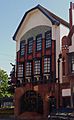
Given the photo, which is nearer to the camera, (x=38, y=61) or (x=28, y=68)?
(x=38, y=61)

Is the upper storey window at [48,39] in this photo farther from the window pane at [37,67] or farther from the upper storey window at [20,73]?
the upper storey window at [20,73]

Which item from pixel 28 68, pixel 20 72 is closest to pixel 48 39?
pixel 28 68

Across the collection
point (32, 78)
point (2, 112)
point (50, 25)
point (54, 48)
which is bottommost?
point (2, 112)

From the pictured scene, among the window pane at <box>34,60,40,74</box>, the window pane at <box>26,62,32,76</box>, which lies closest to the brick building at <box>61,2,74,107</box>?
the window pane at <box>34,60,40,74</box>

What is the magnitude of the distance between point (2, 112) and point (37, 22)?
15.9 meters

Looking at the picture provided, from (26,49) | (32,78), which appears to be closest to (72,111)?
(32,78)

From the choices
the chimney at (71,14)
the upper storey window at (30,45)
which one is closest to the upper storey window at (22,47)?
the upper storey window at (30,45)

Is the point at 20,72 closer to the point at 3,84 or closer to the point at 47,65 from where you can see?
the point at 47,65

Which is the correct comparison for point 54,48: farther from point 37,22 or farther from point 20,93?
point 20,93

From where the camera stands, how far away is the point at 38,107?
44781 mm

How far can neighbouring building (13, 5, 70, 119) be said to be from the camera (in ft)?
142

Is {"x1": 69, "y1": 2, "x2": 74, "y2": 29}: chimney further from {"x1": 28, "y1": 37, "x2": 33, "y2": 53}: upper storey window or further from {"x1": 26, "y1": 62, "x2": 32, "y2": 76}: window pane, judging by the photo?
{"x1": 26, "y1": 62, "x2": 32, "y2": 76}: window pane

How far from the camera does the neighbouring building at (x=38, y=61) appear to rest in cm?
4325

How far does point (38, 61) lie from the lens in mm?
45844
